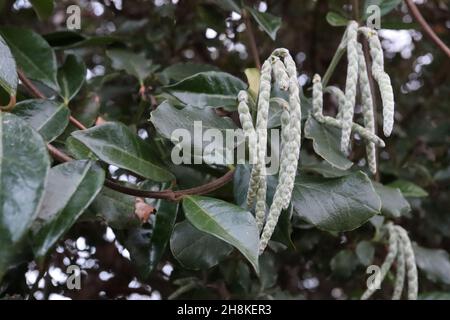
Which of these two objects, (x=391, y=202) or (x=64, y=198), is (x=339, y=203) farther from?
(x=64, y=198)

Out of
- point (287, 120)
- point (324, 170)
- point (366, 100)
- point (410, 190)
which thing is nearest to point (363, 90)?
point (366, 100)

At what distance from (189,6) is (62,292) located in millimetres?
642

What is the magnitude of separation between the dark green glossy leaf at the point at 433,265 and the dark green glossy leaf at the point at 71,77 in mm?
628

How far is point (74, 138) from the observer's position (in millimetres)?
664

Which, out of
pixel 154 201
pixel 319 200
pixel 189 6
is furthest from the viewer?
pixel 189 6

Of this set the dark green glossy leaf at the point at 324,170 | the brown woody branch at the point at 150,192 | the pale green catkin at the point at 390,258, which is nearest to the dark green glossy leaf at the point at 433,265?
the pale green catkin at the point at 390,258

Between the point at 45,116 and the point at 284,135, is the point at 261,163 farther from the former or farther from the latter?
the point at 45,116

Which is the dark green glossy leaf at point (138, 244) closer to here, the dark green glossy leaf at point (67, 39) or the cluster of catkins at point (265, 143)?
the cluster of catkins at point (265, 143)

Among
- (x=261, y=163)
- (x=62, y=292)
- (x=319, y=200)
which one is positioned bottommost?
(x=62, y=292)

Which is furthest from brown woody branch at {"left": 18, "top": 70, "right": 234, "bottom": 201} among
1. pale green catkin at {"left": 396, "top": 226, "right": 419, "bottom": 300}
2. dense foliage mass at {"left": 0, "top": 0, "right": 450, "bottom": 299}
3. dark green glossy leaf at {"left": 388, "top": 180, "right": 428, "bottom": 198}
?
dark green glossy leaf at {"left": 388, "top": 180, "right": 428, "bottom": 198}

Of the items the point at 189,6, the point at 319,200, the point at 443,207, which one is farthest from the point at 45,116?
the point at 443,207

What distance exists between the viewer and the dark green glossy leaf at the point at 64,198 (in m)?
0.54

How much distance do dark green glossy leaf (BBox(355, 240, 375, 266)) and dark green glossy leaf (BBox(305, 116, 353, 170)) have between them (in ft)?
1.09

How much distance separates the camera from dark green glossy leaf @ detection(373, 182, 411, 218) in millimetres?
900
